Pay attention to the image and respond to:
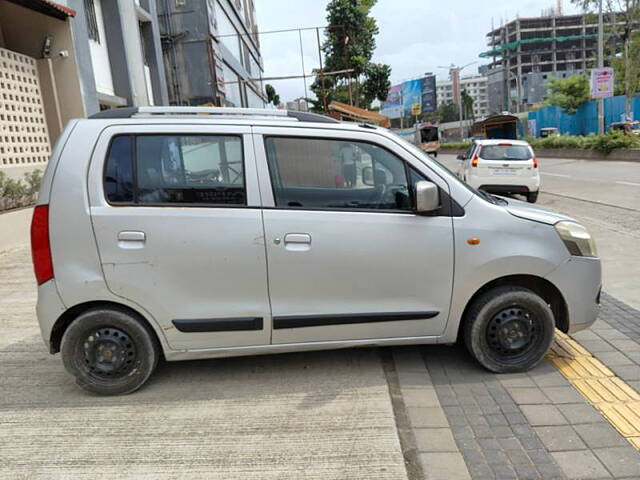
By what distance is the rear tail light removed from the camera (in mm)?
3305

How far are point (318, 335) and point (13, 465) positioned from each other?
1.96 m

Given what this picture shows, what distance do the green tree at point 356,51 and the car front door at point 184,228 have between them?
3012 centimetres

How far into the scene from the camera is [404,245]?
11.3ft

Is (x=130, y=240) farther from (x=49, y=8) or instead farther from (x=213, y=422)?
(x=49, y=8)

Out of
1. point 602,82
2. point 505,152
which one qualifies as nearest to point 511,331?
point 505,152

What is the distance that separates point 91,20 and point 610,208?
1465 centimetres

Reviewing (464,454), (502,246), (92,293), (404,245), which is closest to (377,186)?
(404,245)

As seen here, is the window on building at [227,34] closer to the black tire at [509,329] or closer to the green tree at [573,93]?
the black tire at [509,329]

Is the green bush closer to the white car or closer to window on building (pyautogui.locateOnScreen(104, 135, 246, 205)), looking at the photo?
window on building (pyautogui.locateOnScreen(104, 135, 246, 205))

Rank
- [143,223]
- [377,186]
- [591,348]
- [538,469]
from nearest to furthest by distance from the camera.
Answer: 1. [538,469]
2. [143,223]
3. [377,186]
4. [591,348]

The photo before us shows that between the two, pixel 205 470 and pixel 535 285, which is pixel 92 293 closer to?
pixel 205 470

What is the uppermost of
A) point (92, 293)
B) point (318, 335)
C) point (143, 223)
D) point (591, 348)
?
point (143, 223)

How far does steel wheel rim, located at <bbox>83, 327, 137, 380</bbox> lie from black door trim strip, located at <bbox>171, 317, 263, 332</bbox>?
0.40m

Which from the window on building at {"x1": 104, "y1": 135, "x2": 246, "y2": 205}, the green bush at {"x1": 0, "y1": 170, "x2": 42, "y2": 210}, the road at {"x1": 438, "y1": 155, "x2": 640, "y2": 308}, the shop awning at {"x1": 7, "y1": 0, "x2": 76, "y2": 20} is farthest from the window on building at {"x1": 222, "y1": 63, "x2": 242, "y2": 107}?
the window on building at {"x1": 104, "y1": 135, "x2": 246, "y2": 205}
